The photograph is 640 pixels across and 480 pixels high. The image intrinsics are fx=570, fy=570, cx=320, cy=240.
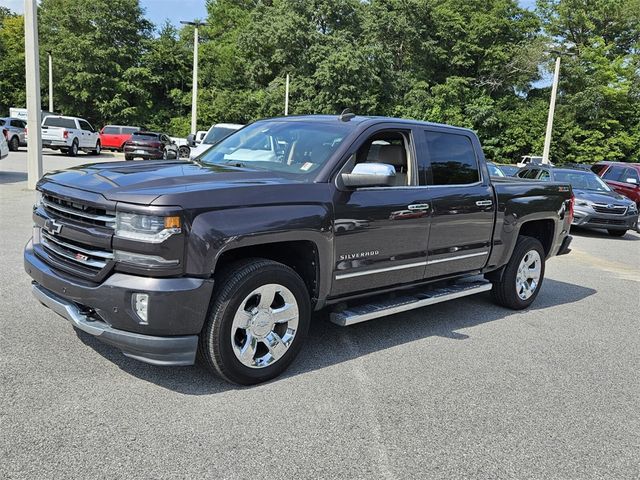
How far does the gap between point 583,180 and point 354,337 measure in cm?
1220

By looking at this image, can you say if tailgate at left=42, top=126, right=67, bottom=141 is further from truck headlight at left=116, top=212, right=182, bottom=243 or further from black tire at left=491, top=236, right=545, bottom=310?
truck headlight at left=116, top=212, right=182, bottom=243

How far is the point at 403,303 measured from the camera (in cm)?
495

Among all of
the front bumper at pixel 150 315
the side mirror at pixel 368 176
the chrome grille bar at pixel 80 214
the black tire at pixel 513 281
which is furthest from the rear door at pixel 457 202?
the chrome grille bar at pixel 80 214

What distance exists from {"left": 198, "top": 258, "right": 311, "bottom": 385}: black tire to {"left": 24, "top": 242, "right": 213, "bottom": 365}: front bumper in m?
0.11

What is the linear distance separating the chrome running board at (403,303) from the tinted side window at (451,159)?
105 centimetres

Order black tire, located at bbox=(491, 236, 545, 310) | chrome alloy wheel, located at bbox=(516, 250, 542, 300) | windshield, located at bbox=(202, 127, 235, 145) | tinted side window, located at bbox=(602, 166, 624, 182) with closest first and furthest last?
black tire, located at bbox=(491, 236, 545, 310)
chrome alloy wheel, located at bbox=(516, 250, 542, 300)
windshield, located at bbox=(202, 127, 235, 145)
tinted side window, located at bbox=(602, 166, 624, 182)

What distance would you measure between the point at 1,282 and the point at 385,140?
4163mm

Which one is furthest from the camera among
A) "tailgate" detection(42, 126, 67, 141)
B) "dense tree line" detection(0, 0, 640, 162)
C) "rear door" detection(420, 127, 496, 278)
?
"dense tree line" detection(0, 0, 640, 162)

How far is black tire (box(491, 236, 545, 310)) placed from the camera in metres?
6.30

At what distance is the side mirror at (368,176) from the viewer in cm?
418

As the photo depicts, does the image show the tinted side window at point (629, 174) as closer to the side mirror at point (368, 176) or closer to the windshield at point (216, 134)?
the windshield at point (216, 134)

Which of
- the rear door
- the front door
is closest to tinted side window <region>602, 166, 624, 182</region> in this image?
the rear door

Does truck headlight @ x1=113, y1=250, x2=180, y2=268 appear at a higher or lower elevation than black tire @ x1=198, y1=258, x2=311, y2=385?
higher

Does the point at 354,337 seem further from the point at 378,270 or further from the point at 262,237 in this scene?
the point at 262,237
